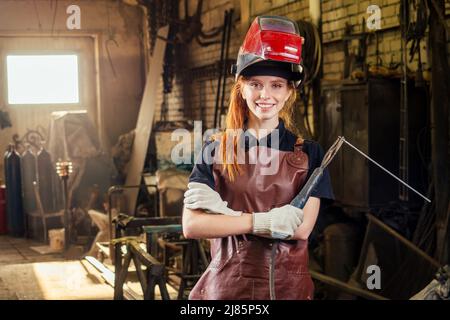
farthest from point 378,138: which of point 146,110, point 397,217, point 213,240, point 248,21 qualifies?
point 146,110

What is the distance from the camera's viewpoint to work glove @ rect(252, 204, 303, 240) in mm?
1816

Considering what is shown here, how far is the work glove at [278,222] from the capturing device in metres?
1.82

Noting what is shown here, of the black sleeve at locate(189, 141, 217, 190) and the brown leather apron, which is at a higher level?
the black sleeve at locate(189, 141, 217, 190)

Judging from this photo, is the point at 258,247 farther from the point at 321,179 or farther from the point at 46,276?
the point at 46,276

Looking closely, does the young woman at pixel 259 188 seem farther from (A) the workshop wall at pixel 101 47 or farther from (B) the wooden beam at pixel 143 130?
(B) the wooden beam at pixel 143 130

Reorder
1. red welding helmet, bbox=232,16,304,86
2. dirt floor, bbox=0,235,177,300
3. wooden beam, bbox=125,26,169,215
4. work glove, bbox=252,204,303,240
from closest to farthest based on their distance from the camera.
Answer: work glove, bbox=252,204,303,240 → red welding helmet, bbox=232,16,304,86 → dirt floor, bbox=0,235,177,300 → wooden beam, bbox=125,26,169,215

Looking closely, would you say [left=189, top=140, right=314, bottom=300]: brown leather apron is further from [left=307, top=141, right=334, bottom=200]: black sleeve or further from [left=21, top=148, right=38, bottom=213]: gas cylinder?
[left=21, top=148, right=38, bottom=213]: gas cylinder

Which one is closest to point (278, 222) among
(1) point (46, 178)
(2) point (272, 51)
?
(2) point (272, 51)

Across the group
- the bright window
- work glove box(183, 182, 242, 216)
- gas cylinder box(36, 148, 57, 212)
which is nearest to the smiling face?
work glove box(183, 182, 242, 216)

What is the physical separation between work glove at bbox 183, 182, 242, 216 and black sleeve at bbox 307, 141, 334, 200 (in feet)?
0.70

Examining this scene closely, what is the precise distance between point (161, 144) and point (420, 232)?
3513mm

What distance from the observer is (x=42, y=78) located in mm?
5844

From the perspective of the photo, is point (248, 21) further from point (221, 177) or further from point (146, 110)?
point (221, 177)

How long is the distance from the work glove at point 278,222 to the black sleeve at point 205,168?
0.15 m
